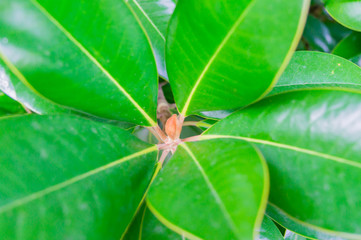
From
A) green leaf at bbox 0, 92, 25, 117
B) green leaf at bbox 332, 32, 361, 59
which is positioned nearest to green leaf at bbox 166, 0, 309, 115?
green leaf at bbox 0, 92, 25, 117

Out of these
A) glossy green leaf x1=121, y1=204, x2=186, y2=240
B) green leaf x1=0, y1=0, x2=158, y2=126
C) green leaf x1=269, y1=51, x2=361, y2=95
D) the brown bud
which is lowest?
glossy green leaf x1=121, y1=204, x2=186, y2=240

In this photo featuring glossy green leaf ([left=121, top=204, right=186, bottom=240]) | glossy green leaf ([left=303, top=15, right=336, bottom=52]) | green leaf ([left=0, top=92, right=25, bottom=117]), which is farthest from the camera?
glossy green leaf ([left=303, top=15, right=336, bottom=52])

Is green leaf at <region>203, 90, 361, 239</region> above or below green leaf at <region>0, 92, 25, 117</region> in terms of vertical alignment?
below

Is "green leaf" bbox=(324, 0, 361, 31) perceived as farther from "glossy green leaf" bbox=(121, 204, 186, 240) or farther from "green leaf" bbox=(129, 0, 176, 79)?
"glossy green leaf" bbox=(121, 204, 186, 240)

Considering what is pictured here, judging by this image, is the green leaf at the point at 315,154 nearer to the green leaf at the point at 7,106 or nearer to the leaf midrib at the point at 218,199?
the leaf midrib at the point at 218,199

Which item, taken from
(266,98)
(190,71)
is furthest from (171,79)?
(266,98)

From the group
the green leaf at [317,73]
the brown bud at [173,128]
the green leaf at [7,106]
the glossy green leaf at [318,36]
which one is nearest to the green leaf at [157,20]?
the brown bud at [173,128]

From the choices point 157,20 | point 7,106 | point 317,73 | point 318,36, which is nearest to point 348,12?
point 317,73

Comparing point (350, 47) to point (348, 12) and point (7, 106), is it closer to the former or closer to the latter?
point (348, 12)
